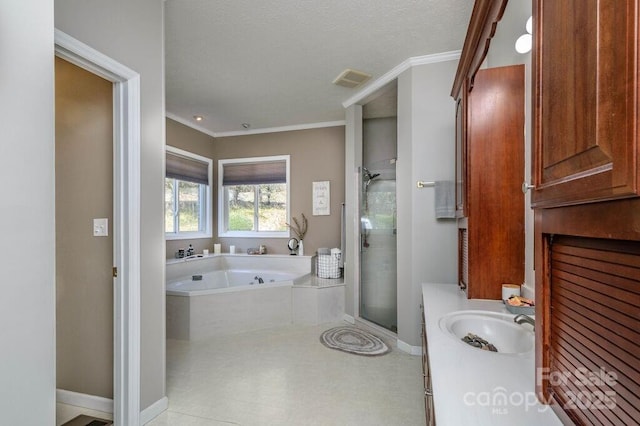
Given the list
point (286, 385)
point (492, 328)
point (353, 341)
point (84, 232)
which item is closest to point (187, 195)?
point (84, 232)

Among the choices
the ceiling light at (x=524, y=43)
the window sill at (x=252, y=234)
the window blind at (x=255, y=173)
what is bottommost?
the window sill at (x=252, y=234)

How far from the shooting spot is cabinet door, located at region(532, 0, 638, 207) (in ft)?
1.49

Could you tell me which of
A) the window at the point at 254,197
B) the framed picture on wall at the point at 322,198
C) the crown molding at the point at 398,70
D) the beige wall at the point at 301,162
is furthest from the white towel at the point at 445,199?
the window at the point at 254,197

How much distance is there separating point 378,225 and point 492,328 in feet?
7.05

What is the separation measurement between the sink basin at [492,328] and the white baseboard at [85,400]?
213cm

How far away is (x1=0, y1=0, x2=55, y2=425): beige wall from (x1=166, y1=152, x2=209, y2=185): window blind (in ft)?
11.5

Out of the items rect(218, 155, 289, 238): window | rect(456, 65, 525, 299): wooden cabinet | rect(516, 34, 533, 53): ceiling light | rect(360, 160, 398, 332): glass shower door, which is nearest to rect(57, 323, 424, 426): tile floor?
rect(360, 160, 398, 332): glass shower door

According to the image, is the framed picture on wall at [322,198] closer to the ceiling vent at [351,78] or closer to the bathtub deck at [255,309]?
the bathtub deck at [255,309]

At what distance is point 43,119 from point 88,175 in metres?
1.34

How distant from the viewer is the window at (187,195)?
4.31m

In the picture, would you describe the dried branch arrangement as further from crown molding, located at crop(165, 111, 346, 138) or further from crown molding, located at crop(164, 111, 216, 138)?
crown molding, located at crop(164, 111, 216, 138)

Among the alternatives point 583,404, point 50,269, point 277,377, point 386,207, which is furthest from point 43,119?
point 386,207

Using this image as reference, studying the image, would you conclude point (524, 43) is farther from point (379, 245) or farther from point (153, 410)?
point (153, 410)

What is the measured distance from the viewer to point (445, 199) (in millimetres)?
2646
